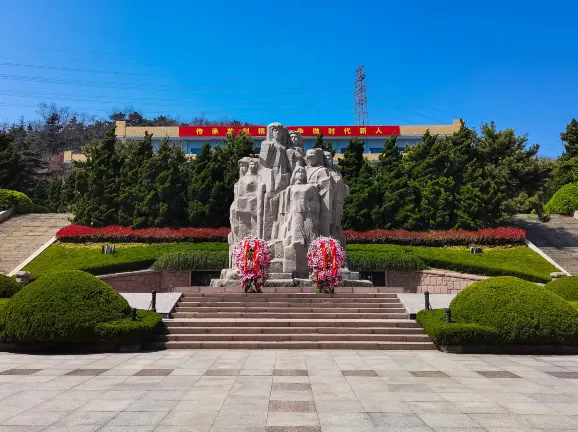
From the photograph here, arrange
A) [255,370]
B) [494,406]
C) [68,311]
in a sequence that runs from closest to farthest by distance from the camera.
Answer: [494,406]
[255,370]
[68,311]

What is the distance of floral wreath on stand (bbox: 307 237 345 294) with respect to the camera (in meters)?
13.1

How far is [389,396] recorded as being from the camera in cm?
554

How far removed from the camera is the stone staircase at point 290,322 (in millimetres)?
9922

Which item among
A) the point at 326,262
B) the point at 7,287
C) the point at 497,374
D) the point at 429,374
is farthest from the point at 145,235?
the point at 497,374

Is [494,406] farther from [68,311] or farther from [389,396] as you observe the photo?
[68,311]

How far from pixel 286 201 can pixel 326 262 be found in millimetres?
3437

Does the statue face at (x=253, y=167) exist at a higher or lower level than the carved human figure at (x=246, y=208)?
higher

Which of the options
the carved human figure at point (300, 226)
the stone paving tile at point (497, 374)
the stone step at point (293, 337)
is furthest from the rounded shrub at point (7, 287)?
the stone paving tile at point (497, 374)

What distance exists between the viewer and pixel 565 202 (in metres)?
31.1

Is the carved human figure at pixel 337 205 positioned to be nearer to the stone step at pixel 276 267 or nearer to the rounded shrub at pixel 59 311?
the stone step at pixel 276 267

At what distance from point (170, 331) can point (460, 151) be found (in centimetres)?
2282

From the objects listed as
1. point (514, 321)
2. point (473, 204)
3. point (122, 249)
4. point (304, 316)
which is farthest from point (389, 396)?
point (473, 204)

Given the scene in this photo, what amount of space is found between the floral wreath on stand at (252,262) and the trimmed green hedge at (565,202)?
26181mm

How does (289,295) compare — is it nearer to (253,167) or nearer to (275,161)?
(275,161)
